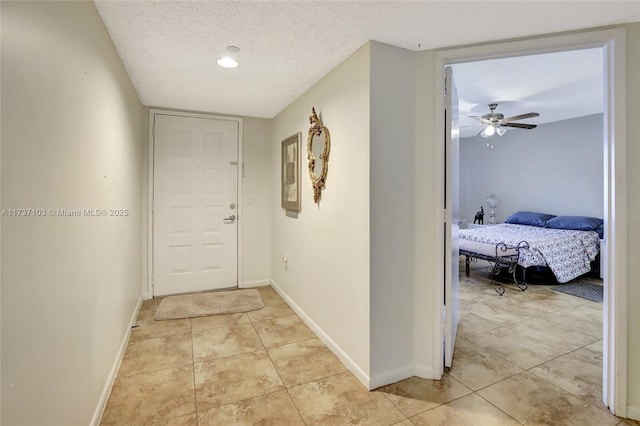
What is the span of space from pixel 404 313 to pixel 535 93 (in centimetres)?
321

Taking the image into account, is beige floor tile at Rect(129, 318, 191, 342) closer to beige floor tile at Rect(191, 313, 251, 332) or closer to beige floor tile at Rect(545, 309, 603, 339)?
beige floor tile at Rect(191, 313, 251, 332)

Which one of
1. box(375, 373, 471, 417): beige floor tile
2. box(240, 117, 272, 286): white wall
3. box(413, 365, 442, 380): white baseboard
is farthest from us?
box(240, 117, 272, 286): white wall

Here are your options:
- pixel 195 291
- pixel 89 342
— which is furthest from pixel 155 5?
pixel 195 291

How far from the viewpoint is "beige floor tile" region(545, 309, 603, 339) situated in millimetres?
2873

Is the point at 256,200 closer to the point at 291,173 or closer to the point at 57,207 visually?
the point at 291,173

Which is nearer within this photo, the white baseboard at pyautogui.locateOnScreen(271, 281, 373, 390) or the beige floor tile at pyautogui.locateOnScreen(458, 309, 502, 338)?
the white baseboard at pyautogui.locateOnScreen(271, 281, 373, 390)

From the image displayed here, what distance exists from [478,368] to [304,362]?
1232 mm

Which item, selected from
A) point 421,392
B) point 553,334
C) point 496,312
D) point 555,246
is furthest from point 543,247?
point 421,392

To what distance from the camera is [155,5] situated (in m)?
1.62

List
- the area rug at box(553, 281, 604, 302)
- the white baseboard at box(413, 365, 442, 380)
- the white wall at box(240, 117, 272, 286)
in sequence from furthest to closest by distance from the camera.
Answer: the white wall at box(240, 117, 272, 286), the area rug at box(553, 281, 604, 302), the white baseboard at box(413, 365, 442, 380)

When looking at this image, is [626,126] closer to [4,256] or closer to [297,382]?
[297,382]

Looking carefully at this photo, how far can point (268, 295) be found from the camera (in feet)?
12.4

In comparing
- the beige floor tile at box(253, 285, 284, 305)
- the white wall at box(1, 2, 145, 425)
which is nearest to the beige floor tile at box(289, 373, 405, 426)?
the white wall at box(1, 2, 145, 425)

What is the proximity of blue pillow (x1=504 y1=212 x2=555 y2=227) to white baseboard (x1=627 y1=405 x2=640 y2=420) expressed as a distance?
4.04m
